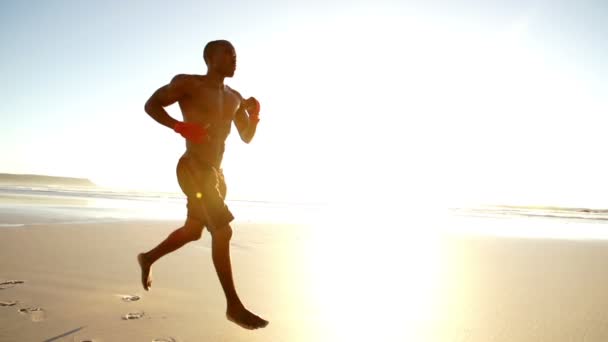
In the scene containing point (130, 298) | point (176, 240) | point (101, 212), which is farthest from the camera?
point (101, 212)

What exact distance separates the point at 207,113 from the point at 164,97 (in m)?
0.32

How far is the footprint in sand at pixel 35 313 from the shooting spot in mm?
2787

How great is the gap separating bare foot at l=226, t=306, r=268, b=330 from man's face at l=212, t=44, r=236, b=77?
1.75m

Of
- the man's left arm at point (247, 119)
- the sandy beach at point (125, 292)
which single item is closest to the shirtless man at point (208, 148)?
the man's left arm at point (247, 119)

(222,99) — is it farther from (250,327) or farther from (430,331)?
(430,331)

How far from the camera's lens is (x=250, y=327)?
8.66 ft

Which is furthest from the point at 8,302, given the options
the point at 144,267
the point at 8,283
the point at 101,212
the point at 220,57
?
the point at 101,212

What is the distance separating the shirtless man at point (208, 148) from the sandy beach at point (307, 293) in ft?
1.35

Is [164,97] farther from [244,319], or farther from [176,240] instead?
[244,319]

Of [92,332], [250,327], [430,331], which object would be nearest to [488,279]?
[430,331]

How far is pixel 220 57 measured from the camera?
→ 3078 millimetres

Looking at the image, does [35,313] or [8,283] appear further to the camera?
[8,283]

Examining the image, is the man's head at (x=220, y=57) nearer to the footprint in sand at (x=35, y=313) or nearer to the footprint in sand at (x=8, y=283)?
the footprint in sand at (x=35, y=313)

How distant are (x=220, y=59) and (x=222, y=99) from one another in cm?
30
